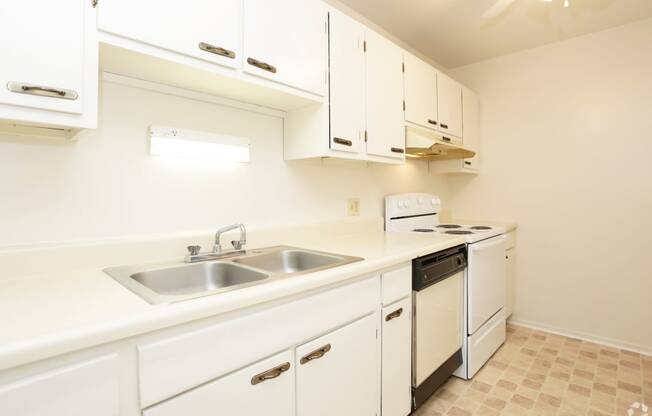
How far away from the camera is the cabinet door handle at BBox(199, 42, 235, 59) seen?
1201mm

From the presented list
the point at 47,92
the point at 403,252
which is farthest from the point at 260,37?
the point at 403,252

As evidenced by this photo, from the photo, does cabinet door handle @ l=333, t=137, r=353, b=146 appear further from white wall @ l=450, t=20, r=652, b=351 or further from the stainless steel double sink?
white wall @ l=450, t=20, r=652, b=351

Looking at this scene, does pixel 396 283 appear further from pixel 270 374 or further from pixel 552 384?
pixel 552 384

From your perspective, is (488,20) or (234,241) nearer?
(234,241)

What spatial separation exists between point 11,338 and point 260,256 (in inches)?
37.6

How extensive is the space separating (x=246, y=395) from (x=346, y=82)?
4.91 feet

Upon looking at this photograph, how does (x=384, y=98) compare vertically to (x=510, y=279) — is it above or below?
above

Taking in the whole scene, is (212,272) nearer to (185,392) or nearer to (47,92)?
(185,392)

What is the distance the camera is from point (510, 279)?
9.66ft

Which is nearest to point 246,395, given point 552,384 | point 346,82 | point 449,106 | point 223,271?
point 223,271

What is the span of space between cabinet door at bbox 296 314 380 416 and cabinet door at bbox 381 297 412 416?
7cm

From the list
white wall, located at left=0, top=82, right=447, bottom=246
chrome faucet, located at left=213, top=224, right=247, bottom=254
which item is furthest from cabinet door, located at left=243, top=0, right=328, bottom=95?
chrome faucet, located at left=213, top=224, right=247, bottom=254

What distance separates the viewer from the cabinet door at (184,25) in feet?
3.36

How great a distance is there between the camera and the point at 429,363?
1798 millimetres
